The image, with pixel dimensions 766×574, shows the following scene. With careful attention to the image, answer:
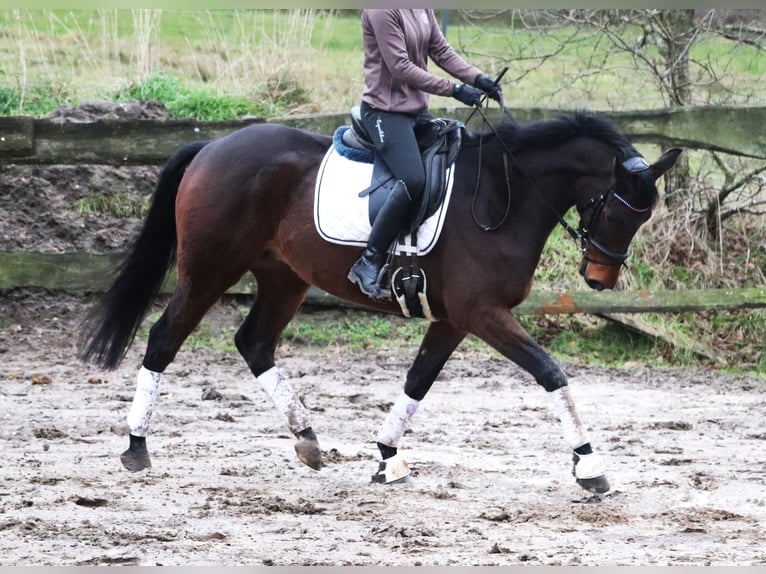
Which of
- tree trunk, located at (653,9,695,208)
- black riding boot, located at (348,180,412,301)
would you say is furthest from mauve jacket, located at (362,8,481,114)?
tree trunk, located at (653,9,695,208)

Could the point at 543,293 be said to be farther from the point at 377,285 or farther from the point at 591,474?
the point at 591,474

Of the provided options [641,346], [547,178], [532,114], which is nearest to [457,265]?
[547,178]

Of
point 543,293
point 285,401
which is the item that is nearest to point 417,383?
point 285,401

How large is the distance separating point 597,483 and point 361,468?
1.52 m

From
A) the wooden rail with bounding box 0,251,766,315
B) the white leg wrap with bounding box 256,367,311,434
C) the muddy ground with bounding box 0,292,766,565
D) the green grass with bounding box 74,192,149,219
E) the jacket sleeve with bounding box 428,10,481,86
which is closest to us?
the muddy ground with bounding box 0,292,766,565

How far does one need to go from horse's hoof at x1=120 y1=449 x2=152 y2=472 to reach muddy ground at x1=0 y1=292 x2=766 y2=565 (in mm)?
49

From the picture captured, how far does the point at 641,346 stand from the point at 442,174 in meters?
4.46

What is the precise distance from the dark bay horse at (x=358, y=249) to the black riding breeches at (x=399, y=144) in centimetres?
28

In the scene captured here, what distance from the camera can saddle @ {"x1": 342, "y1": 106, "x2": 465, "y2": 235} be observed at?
6184 mm

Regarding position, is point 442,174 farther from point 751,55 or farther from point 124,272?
point 751,55

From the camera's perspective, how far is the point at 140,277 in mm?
6941

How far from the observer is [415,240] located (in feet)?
20.3

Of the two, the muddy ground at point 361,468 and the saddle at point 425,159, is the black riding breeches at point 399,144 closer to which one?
the saddle at point 425,159

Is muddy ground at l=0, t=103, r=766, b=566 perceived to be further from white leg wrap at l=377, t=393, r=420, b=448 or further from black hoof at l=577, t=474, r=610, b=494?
white leg wrap at l=377, t=393, r=420, b=448
